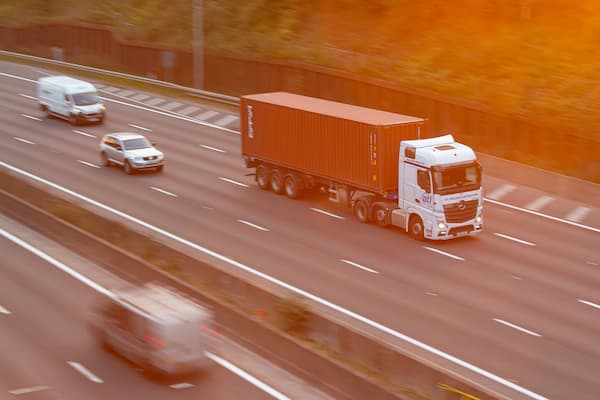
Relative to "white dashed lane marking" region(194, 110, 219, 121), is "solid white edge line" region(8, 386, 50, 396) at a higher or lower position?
higher

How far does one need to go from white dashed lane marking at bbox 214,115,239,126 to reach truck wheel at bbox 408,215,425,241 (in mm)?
21186

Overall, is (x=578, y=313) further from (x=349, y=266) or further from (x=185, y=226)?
(x=185, y=226)

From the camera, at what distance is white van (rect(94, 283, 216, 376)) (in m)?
20.4

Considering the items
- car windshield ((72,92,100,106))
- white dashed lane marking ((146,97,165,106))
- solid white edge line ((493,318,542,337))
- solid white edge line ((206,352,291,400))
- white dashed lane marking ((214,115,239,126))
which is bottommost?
white dashed lane marking ((146,97,165,106))

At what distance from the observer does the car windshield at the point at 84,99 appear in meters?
52.5

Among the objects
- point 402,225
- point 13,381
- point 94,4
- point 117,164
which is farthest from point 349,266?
point 94,4

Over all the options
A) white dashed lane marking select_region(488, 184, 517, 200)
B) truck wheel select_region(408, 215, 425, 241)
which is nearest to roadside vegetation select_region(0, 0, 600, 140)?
white dashed lane marking select_region(488, 184, 517, 200)

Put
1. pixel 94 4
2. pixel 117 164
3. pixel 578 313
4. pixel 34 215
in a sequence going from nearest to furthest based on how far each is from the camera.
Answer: pixel 578 313 → pixel 34 215 → pixel 117 164 → pixel 94 4

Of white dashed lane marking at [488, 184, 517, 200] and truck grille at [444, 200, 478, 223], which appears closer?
truck grille at [444, 200, 478, 223]

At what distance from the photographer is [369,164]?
35125 millimetres

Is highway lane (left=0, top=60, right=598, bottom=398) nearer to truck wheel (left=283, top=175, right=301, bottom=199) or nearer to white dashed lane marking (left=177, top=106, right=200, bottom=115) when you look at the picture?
truck wheel (left=283, top=175, right=301, bottom=199)

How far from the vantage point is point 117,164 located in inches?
1724

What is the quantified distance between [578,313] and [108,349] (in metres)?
12.9

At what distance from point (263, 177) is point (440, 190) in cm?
981
